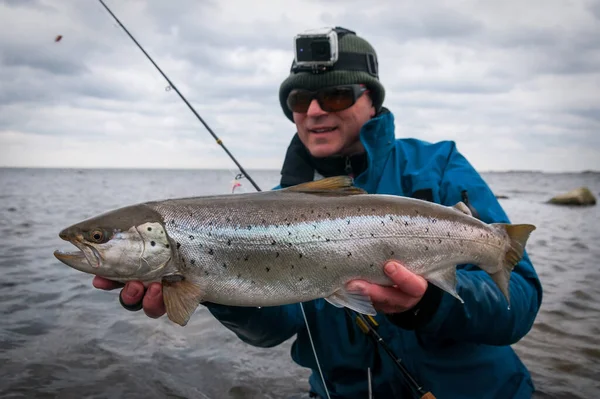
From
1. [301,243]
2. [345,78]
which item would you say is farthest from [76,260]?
[345,78]

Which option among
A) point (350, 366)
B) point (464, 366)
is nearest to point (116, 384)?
point (350, 366)

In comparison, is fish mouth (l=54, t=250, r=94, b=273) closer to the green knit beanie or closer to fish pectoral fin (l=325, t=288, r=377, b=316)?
fish pectoral fin (l=325, t=288, r=377, b=316)

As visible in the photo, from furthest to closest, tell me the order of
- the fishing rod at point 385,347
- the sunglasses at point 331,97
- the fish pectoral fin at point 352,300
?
the sunglasses at point 331,97, the fishing rod at point 385,347, the fish pectoral fin at point 352,300

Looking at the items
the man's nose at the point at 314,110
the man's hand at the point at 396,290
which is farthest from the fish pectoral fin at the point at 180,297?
the man's nose at the point at 314,110

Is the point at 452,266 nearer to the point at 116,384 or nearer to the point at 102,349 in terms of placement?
the point at 116,384

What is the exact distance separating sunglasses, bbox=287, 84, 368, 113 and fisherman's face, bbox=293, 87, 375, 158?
0.12ft

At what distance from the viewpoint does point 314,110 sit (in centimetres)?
412

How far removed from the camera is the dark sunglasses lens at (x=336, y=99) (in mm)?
4109

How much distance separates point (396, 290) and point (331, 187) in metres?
0.77

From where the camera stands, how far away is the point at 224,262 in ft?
8.79

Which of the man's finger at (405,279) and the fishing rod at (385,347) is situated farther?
the fishing rod at (385,347)

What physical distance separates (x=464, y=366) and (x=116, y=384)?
439 centimetres

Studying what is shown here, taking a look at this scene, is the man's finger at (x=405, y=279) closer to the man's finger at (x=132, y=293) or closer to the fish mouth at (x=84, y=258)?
the man's finger at (x=132, y=293)

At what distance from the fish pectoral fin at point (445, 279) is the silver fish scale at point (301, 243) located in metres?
0.02
